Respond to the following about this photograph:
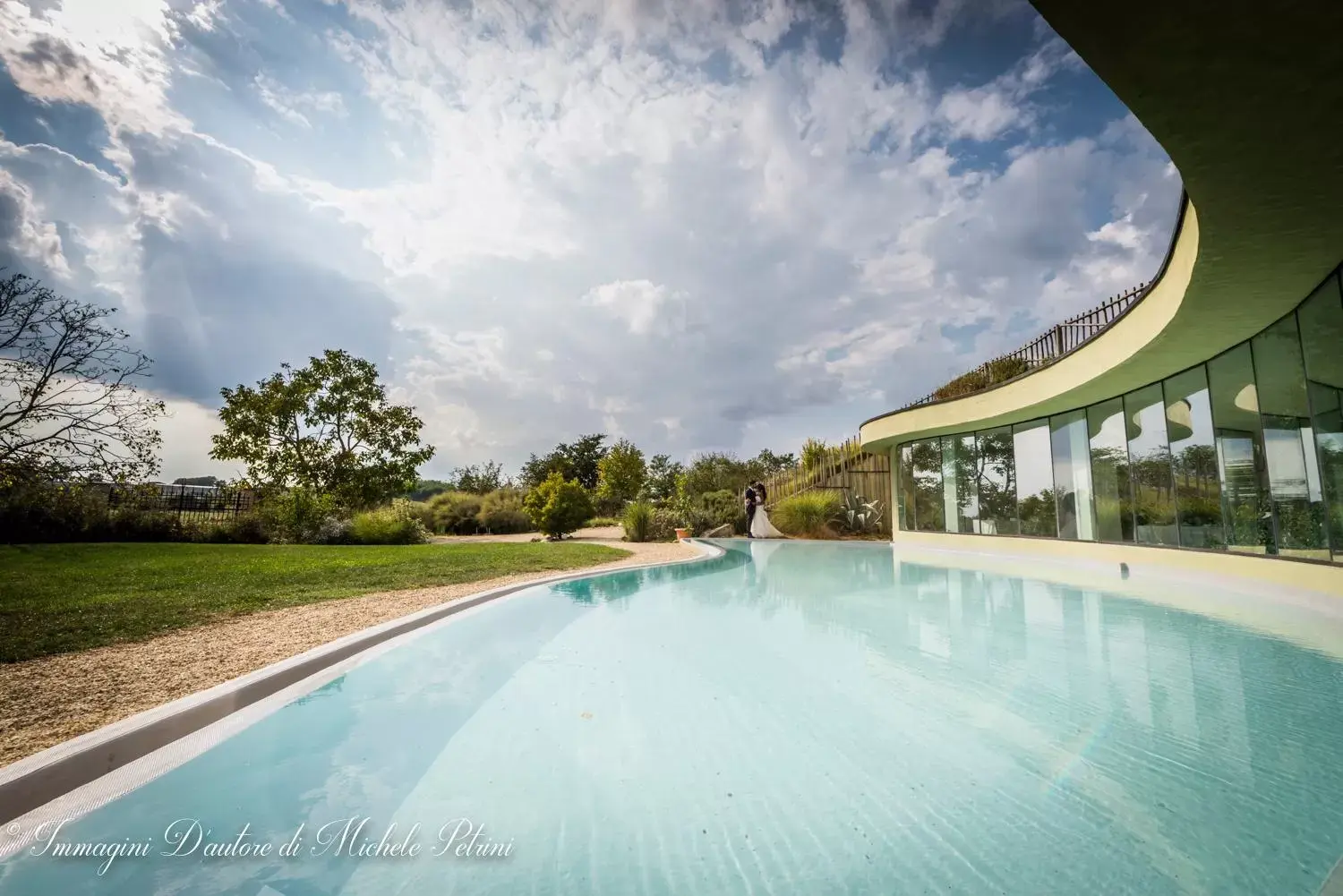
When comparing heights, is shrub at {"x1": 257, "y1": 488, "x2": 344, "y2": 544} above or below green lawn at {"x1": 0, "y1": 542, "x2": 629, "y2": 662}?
above

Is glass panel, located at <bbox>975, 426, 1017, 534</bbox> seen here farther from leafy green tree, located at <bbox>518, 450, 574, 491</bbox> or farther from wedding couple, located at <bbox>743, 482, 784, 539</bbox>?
leafy green tree, located at <bbox>518, 450, 574, 491</bbox>

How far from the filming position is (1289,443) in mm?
6035

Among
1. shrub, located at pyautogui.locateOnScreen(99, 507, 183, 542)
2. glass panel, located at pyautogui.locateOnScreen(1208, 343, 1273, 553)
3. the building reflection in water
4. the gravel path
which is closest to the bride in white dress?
the building reflection in water

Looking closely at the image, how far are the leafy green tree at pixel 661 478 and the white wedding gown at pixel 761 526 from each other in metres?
6.68

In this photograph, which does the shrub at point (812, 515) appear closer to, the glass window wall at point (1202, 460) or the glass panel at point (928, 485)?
Result: the glass panel at point (928, 485)

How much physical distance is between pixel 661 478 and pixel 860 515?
43.0 feet

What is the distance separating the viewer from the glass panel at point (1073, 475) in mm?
10195

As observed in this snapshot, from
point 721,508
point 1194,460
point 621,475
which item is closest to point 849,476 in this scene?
point 721,508

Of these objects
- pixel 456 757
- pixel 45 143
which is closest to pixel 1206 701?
pixel 456 757

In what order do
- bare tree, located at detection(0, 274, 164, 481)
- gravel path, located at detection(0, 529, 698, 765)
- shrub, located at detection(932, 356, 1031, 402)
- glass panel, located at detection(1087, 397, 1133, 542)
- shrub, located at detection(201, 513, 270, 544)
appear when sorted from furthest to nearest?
shrub, located at detection(932, 356, 1031, 402), shrub, located at detection(201, 513, 270, 544), glass panel, located at detection(1087, 397, 1133, 542), bare tree, located at detection(0, 274, 164, 481), gravel path, located at detection(0, 529, 698, 765)

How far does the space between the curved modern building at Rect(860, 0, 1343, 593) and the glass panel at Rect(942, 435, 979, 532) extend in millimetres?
53

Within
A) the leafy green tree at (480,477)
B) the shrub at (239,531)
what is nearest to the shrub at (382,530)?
the shrub at (239,531)

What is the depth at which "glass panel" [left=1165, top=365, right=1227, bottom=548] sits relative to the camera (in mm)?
7457

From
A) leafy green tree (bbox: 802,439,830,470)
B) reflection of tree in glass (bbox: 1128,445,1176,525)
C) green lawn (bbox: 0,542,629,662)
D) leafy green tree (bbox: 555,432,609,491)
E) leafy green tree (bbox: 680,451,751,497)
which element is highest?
leafy green tree (bbox: 555,432,609,491)
